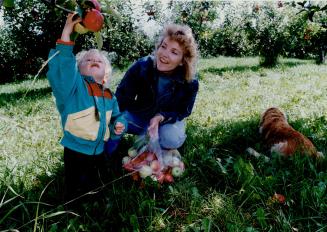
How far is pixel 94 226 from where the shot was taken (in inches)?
87.3

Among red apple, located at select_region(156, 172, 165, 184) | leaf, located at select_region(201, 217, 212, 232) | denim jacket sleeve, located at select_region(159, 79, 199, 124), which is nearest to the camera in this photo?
leaf, located at select_region(201, 217, 212, 232)

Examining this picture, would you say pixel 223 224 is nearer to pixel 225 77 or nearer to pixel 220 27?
pixel 225 77

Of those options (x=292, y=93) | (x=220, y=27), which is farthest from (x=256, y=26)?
(x=292, y=93)

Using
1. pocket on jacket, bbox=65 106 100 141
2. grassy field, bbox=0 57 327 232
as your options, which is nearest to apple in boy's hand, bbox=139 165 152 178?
grassy field, bbox=0 57 327 232

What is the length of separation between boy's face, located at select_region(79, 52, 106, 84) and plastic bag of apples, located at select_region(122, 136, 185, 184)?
2.33 ft

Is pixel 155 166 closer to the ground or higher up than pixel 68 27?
closer to the ground

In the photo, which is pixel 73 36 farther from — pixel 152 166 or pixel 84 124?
pixel 152 166

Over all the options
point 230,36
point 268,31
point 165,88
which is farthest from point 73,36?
point 230,36

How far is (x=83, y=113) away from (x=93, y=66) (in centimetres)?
38

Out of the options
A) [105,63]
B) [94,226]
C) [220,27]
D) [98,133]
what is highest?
[105,63]

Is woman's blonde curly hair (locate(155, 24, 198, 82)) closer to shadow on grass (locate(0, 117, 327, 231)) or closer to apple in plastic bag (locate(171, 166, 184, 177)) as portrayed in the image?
shadow on grass (locate(0, 117, 327, 231))

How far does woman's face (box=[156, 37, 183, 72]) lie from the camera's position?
3062 mm

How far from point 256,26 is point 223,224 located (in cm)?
1226

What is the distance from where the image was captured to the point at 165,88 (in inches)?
130
